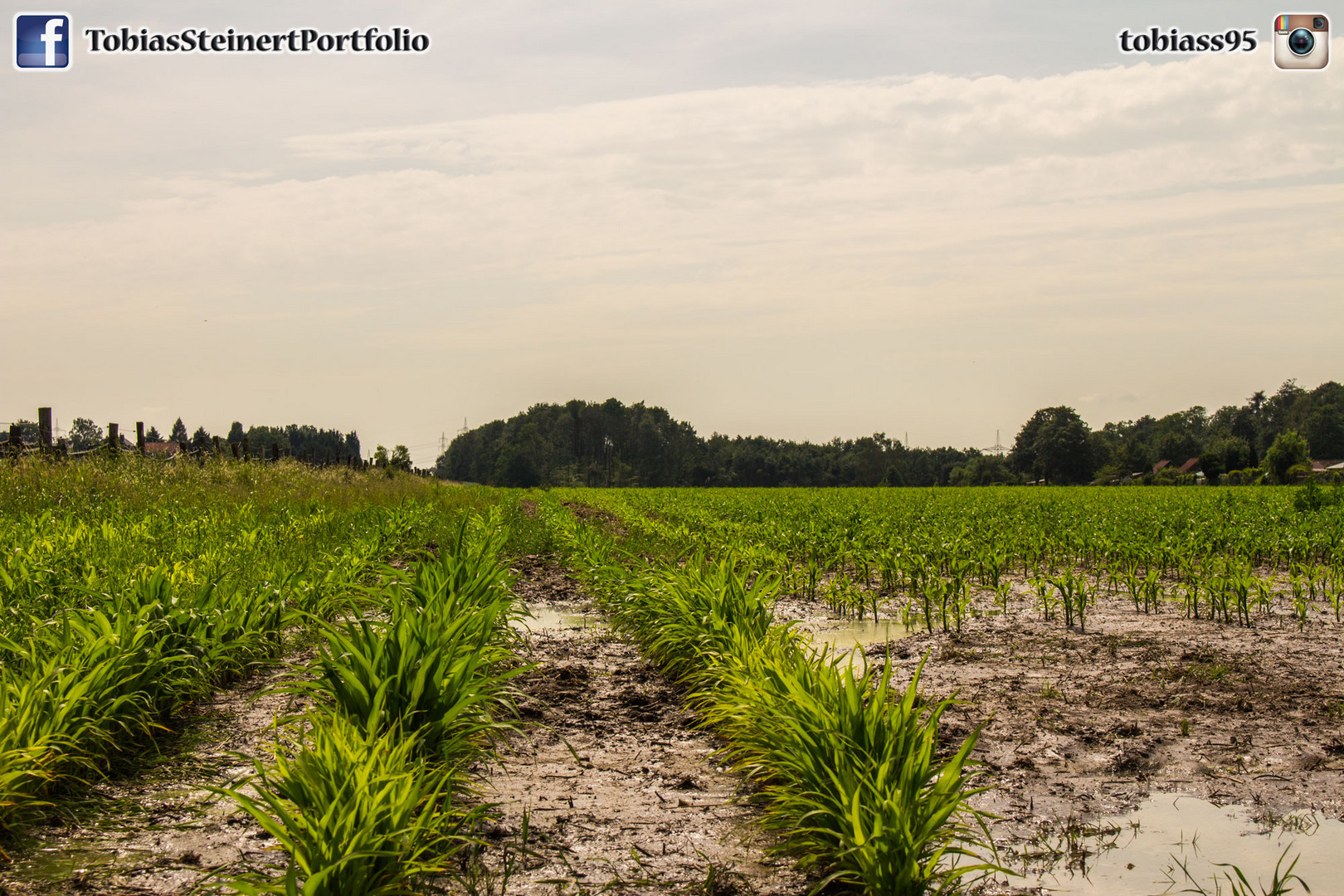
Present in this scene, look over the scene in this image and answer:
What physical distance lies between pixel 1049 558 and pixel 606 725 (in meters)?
10.5

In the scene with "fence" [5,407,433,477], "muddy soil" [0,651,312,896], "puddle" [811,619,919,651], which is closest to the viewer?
"muddy soil" [0,651,312,896]

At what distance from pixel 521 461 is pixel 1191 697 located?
4321 inches

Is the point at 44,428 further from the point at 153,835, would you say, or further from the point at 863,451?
the point at 863,451

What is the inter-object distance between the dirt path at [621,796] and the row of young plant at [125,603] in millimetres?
1789

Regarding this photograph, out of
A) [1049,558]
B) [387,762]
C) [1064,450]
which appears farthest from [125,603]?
[1064,450]

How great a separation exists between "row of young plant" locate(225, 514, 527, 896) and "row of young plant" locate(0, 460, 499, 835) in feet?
2.38

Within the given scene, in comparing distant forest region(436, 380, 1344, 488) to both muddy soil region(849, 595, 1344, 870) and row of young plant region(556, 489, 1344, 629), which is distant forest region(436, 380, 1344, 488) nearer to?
row of young plant region(556, 489, 1344, 629)

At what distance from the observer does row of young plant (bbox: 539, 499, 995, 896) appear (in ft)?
9.22

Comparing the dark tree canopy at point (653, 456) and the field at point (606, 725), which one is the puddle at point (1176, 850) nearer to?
the field at point (606, 725)

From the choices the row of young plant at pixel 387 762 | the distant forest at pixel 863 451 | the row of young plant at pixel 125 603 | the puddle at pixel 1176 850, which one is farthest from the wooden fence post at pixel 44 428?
the distant forest at pixel 863 451

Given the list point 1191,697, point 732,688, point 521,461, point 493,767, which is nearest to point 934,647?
point 1191,697

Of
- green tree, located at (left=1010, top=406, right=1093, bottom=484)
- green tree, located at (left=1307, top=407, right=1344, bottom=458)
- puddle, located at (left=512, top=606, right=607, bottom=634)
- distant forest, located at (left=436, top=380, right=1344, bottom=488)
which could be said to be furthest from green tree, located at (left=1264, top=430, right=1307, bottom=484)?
puddle, located at (left=512, top=606, right=607, bottom=634)

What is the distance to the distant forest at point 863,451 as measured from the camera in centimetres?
9306

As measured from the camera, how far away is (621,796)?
3.87m
